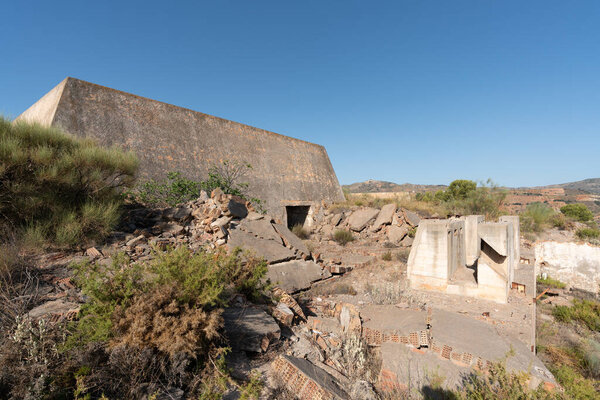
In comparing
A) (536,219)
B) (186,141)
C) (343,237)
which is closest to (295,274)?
(343,237)

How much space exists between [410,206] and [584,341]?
9.47 metres

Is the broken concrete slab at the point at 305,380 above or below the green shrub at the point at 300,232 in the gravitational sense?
below

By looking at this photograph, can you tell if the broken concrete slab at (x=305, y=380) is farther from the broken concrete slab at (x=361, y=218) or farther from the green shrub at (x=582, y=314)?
the broken concrete slab at (x=361, y=218)

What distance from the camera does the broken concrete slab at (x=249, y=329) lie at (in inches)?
127

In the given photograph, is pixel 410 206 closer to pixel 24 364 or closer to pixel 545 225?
pixel 545 225

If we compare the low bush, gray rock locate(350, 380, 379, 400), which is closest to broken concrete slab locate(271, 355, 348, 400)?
gray rock locate(350, 380, 379, 400)

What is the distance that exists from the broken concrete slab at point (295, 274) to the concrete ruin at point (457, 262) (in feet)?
7.78

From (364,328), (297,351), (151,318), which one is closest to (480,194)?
Result: (364,328)

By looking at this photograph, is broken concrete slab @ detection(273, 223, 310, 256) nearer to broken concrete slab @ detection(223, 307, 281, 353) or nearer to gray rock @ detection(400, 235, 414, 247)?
broken concrete slab @ detection(223, 307, 281, 353)

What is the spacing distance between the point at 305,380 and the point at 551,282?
1210 centimetres

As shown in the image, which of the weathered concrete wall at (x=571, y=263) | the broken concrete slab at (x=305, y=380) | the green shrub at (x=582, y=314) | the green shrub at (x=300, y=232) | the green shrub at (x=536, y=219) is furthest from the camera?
the green shrub at (x=536, y=219)

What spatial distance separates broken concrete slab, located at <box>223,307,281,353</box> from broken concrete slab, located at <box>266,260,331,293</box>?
7.52ft

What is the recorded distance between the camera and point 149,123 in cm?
1034

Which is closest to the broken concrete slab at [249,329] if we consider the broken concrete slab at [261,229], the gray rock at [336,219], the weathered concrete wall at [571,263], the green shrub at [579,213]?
the broken concrete slab at [261,229]
